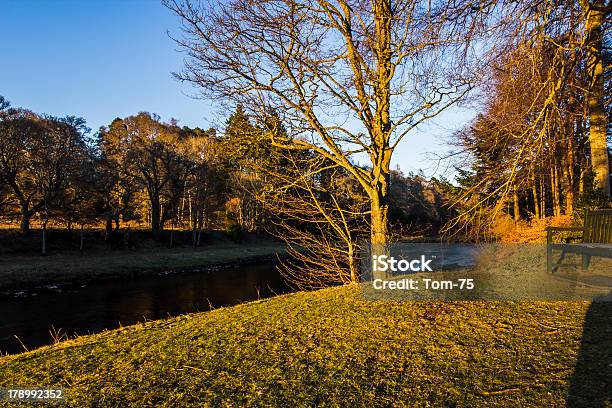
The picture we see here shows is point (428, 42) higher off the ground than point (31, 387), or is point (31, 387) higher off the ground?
point (428, 42)

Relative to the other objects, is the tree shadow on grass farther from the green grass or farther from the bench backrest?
the green grass

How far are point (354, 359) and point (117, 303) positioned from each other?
13.3 m

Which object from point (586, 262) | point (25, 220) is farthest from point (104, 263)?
point (586, 262)

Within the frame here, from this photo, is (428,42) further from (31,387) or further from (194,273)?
(194,273)

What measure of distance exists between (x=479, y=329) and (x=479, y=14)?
3468 millimetres

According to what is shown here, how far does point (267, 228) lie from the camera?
23.9 feet

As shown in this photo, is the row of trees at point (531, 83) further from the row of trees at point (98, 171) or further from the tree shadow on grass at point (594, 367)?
the row of trees at point (98, 171)

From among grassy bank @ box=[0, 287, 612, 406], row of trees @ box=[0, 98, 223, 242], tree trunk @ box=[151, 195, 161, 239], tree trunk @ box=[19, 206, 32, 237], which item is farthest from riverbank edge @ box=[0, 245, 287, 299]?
tree trunk @ box=[19, 206, 32, 237]

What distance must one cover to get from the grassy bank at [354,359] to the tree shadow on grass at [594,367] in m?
0.01

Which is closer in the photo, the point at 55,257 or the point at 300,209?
the point at 300,209

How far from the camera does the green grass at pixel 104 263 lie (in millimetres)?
18250

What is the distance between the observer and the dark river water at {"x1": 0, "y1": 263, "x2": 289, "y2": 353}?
10.7 meters

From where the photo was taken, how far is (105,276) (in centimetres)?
2048

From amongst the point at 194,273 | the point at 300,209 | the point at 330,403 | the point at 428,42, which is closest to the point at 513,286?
the point at 300,209
